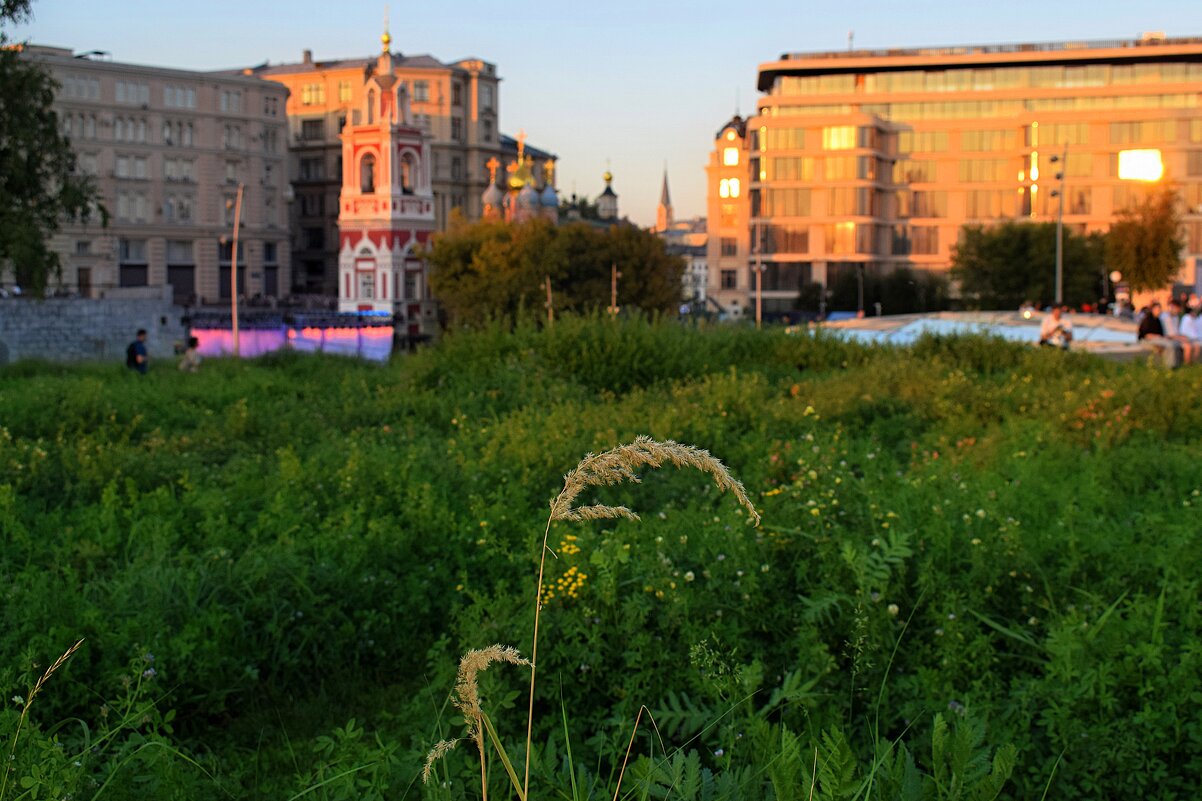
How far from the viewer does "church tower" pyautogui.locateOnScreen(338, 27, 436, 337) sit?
67938 millimetres

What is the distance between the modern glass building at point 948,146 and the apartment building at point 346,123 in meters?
22.9

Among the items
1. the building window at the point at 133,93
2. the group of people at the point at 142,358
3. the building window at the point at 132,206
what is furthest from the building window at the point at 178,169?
the group of people at the point at 142,358

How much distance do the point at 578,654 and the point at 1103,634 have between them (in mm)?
2267

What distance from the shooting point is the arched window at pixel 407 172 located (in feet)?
228

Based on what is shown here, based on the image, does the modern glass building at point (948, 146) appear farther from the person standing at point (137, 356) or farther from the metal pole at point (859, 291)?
the person standing at point (137, 356)

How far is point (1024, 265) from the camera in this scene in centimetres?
6500

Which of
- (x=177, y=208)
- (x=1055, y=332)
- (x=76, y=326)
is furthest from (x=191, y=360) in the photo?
(x=177, y=208)

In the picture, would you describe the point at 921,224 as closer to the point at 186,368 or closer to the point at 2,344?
the point at 2,344

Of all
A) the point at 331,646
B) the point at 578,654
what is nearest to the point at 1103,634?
the point at 578,654

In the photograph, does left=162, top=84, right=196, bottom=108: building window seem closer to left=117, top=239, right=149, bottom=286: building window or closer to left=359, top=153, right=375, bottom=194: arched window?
left=117, top=239, right=149, bottom=286: building window

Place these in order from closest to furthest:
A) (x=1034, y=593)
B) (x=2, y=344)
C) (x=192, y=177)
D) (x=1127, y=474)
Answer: (x=1034, y=593), (x=1127, y=474), (x=2, y=344), (x=192, y=177)

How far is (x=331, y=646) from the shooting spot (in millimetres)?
7273

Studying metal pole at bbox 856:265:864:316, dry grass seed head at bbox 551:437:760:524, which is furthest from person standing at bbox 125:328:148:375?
metal pole at bbox 856:265:864:316

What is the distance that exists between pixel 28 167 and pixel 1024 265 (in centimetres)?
4929
